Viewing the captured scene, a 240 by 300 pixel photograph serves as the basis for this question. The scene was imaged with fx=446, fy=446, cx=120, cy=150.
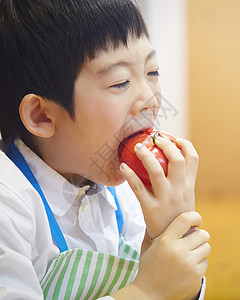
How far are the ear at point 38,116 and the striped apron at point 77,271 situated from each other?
0.08 meters

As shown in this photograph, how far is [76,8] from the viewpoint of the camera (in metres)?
0.82

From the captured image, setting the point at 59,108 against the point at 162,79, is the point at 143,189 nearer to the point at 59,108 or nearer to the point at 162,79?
the point at 59,108

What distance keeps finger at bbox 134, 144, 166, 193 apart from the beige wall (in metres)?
1.97

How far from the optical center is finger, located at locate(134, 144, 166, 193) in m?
0.81

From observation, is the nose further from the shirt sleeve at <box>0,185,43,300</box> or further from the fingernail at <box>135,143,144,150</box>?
the shirt sleeve at <box>0,185,43,300</box>

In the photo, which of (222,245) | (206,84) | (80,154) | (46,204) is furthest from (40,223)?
(206,84)

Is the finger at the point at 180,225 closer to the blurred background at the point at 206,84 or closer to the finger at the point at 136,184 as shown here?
the finger at the point at 136,184

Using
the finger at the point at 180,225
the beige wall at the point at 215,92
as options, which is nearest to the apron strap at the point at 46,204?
the finger at the point at 180,225

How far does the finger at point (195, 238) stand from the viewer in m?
0.82

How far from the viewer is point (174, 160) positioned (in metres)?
0.82

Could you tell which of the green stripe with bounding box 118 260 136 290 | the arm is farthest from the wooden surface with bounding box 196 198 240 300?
the arm

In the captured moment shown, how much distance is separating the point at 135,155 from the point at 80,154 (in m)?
0.12

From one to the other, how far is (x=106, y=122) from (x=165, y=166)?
14 cm

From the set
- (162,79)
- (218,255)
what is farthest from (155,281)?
(162,79)
